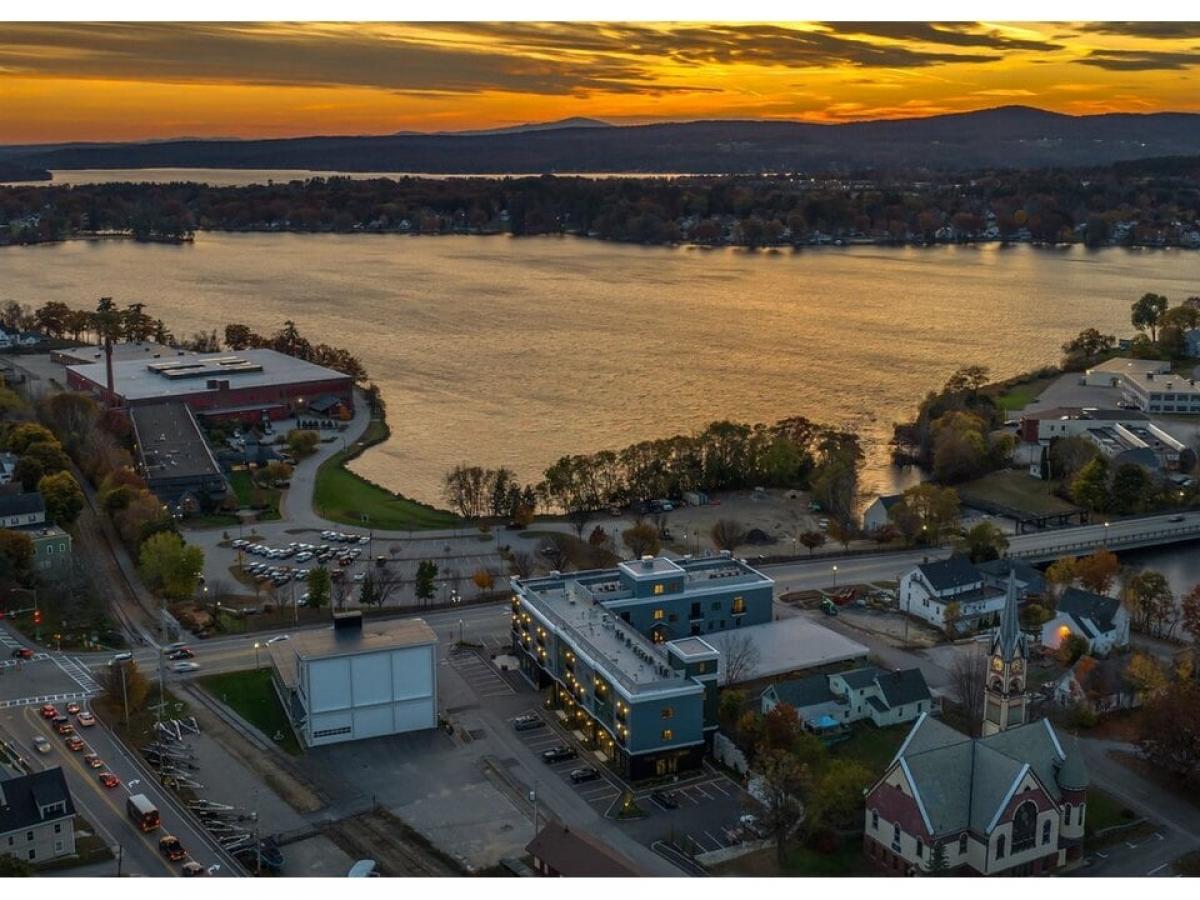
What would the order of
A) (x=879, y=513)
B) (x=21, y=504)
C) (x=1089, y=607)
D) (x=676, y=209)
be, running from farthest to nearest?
(x=676, y=209) < (x=879, y=513) < (x=21, y=504) < (x=1089, y=607)

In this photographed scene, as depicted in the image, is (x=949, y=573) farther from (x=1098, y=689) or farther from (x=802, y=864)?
(x=802, y=864)

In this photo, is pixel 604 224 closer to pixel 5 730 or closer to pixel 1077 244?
pixel 1077 244

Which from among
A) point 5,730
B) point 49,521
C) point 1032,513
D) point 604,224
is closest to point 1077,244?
point 604,224

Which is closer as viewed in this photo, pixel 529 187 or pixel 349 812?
pixel 349 812

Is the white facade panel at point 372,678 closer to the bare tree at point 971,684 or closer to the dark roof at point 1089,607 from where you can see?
the bare tree at point 971,684

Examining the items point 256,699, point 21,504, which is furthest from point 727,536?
point 21,504
